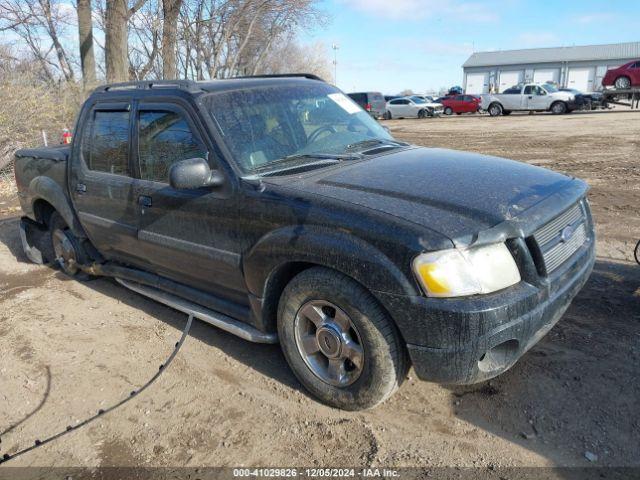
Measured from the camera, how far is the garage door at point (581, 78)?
213 feet

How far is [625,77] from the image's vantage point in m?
29.7

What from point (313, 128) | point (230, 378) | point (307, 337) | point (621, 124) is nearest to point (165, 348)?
point (230, 378)

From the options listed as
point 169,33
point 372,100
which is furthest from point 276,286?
point 372,100

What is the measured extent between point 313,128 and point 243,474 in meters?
2.30

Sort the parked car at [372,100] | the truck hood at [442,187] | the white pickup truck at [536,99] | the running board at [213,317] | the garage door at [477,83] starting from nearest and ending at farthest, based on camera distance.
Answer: the truck hood at [442,187] < the running board at [213,317] < the white pickup truck at [536,99] < the parked car at [372,100] < the garage door at [477,83]

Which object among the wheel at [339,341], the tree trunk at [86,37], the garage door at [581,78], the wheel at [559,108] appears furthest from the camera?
the garage door at [581,78]

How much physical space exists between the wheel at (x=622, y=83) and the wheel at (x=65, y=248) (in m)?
32.8

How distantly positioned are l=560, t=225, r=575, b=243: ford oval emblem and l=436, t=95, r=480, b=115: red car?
118 feet

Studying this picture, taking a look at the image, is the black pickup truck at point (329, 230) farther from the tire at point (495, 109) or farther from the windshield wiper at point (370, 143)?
the tire at point (495, 109)

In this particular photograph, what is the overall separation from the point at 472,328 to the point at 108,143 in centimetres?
334

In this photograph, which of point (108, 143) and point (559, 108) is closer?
point (108, 143)

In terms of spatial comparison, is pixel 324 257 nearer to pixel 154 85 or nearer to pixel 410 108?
pixel 154 85

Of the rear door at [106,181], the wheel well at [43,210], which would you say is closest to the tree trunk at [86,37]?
the wheel well at [43,210]

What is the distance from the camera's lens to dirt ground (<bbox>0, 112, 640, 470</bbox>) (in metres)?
2.71
